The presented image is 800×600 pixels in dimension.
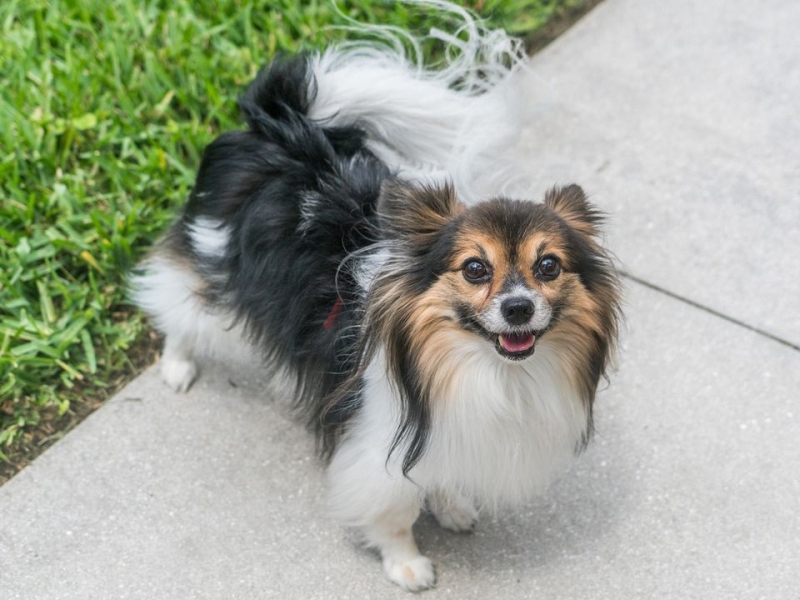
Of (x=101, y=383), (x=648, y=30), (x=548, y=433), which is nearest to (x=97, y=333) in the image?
(x=101, y=383)

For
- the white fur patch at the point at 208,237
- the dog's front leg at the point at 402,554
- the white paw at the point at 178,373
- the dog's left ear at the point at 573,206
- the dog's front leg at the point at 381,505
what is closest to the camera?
the dog's left ear at the point at 573,206

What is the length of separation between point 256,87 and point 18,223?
4.80 feet

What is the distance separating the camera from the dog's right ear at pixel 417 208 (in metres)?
2.73

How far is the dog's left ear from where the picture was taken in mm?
2854

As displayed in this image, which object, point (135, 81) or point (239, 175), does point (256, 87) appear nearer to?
point (239, 175)

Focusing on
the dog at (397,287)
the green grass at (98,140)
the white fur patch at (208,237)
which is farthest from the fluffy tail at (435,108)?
the green grass at (98,140)

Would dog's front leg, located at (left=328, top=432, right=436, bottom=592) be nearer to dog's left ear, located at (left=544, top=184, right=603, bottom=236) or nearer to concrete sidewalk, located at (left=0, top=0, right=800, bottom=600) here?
concrete sidewalk, located at (left=0, top=0, right=800, bottom=600)

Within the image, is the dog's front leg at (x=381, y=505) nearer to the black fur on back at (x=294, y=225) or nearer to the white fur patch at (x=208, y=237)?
the black fur on back at (x=294, y=225)

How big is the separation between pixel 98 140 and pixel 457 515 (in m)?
2.43

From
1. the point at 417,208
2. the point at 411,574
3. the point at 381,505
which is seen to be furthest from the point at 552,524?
the point at 417,208

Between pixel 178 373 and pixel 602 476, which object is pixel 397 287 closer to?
pixel 602 476

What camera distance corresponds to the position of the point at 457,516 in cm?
336

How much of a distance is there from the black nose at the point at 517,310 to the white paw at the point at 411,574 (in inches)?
43.4

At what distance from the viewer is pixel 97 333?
13.1 ft
